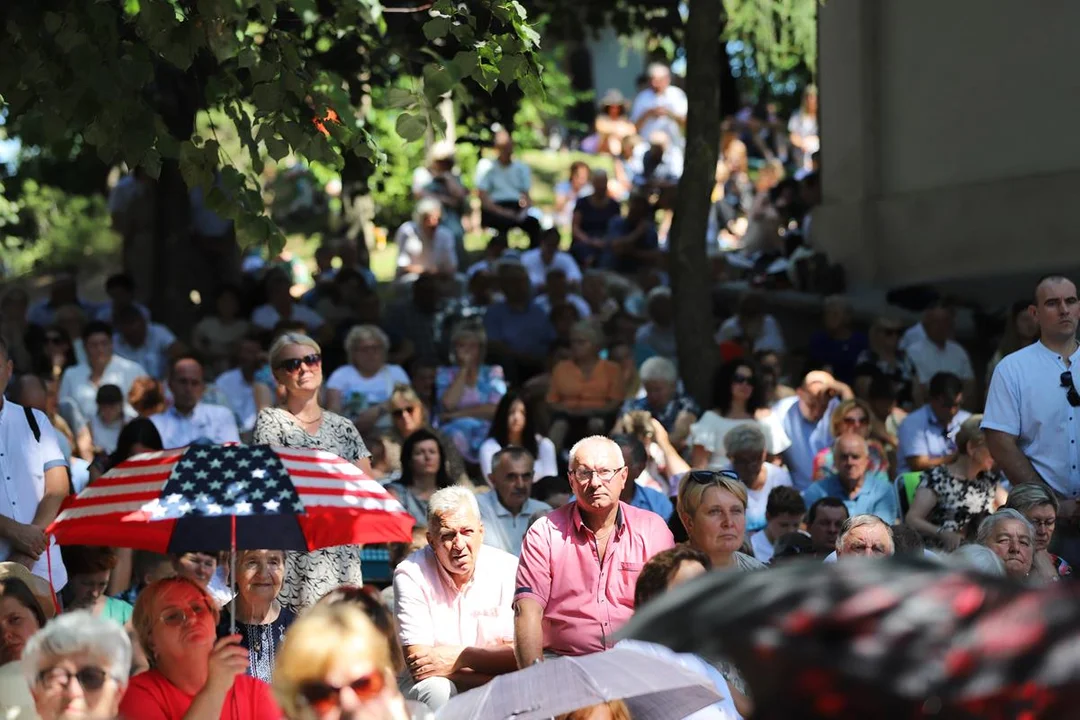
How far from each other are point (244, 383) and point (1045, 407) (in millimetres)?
7692

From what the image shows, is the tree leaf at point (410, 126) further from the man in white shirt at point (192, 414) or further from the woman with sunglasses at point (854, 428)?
the man in white shirt at point (192, 414)

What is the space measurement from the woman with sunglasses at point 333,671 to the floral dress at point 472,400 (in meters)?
8.48

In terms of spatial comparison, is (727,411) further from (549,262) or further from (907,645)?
(907,645)

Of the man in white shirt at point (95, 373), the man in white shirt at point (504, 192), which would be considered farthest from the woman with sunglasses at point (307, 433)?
the man in white shirt at point (504, 192)

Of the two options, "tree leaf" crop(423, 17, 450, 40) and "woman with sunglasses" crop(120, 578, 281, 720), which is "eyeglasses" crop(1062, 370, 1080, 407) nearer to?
"tree leaf" crop(423, 17, 450, 40)

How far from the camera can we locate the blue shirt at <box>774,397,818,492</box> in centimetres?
1262

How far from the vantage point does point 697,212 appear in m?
14.0

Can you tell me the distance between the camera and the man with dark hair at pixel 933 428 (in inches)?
483

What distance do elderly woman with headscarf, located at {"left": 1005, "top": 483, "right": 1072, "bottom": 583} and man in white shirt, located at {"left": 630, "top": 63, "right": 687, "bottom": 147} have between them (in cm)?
1652

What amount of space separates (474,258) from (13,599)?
1613 centimetres

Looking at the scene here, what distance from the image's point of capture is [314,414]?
28.5ft

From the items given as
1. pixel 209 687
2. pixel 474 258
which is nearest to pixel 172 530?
pixel 209 687

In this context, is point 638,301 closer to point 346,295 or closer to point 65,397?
point 346,295

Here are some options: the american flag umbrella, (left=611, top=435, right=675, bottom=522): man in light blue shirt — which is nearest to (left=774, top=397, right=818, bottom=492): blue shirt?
(left=611, top=435, right=675, bottom=522): man in light blue shirt
